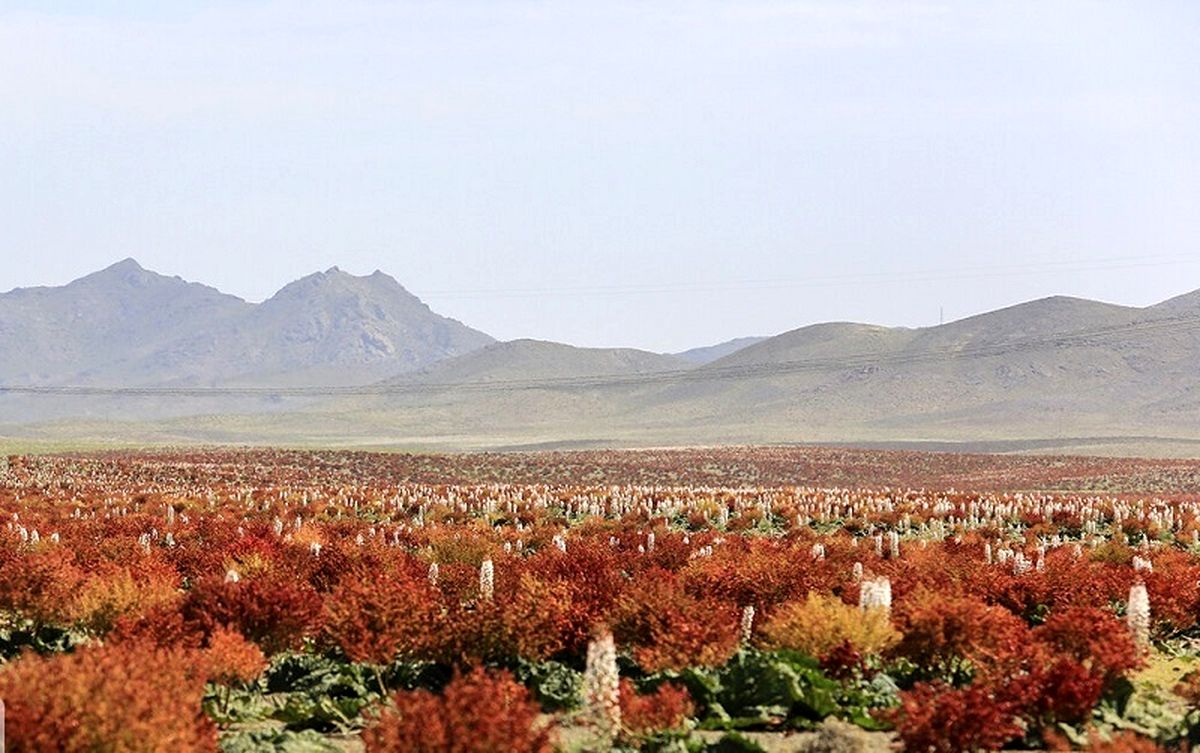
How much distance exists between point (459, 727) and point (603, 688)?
1.44m

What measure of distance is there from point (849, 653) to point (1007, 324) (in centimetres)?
19451

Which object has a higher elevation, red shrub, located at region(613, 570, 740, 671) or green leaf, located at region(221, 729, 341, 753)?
red shrub, located at region(613, 570, 740, 671)

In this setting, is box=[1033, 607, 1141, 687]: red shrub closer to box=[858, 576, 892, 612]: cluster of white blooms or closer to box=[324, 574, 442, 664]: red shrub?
box=[858, 576, 892, 612]: cluster of white blooms

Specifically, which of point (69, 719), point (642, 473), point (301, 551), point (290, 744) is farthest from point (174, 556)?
point (642, 473)

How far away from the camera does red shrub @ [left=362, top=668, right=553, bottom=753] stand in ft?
23.5

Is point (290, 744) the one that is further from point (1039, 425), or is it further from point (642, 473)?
point (1039, 425)

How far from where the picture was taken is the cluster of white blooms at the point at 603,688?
834 centimetres

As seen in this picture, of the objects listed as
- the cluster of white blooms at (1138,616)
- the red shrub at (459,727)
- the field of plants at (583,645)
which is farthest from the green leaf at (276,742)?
the cluster of white blooms at (1138,616)

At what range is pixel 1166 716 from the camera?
10.5m

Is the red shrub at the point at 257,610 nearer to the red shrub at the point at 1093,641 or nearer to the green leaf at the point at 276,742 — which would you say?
→ the green leaf at the point at 276,742

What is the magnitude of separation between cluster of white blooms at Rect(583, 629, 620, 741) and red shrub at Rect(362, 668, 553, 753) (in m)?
0.87

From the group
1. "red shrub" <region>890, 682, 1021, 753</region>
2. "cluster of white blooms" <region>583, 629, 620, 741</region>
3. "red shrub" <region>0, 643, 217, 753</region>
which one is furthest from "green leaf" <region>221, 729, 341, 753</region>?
"red shrub" <region>890, 682, 1021, 753</region>

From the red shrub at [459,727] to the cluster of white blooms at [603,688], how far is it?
87 centimetres

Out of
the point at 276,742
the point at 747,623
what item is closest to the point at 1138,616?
the point at 747,623
